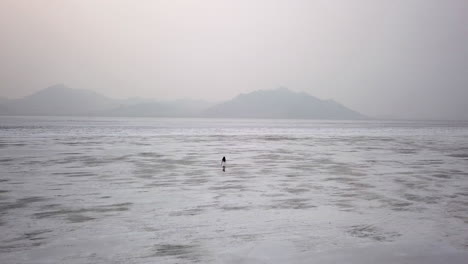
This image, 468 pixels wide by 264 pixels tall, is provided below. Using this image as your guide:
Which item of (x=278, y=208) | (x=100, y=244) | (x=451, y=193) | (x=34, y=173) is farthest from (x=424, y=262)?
(x=34, y=173)

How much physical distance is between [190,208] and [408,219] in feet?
20.7

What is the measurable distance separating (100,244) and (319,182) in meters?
11.1

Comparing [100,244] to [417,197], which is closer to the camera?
[100,244]

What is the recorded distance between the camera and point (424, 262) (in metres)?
7.67

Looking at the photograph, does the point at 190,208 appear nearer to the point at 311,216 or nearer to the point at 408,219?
the point at 311,216

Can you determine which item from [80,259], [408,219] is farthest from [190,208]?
[408,219]

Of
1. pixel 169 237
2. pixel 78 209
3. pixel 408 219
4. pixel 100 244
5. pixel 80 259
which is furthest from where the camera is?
pixel 78 209

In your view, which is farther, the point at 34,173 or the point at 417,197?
the point at 34,173

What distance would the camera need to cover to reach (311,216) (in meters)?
11.3

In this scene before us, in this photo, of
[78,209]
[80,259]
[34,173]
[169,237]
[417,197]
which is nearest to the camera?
[80,259]

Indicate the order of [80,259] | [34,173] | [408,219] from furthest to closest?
[34,173] < [408,219] < [80,259]

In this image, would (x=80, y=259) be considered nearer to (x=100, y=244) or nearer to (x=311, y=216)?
(x=100, y=244)

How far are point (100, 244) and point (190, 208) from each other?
3.91 meters

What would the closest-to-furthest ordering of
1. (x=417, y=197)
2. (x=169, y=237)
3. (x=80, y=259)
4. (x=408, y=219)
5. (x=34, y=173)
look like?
(x=80, y=259)
(x=169, y=237)
(x=408, y=219)
(x=417, y=197)
(x=34, y=173)
